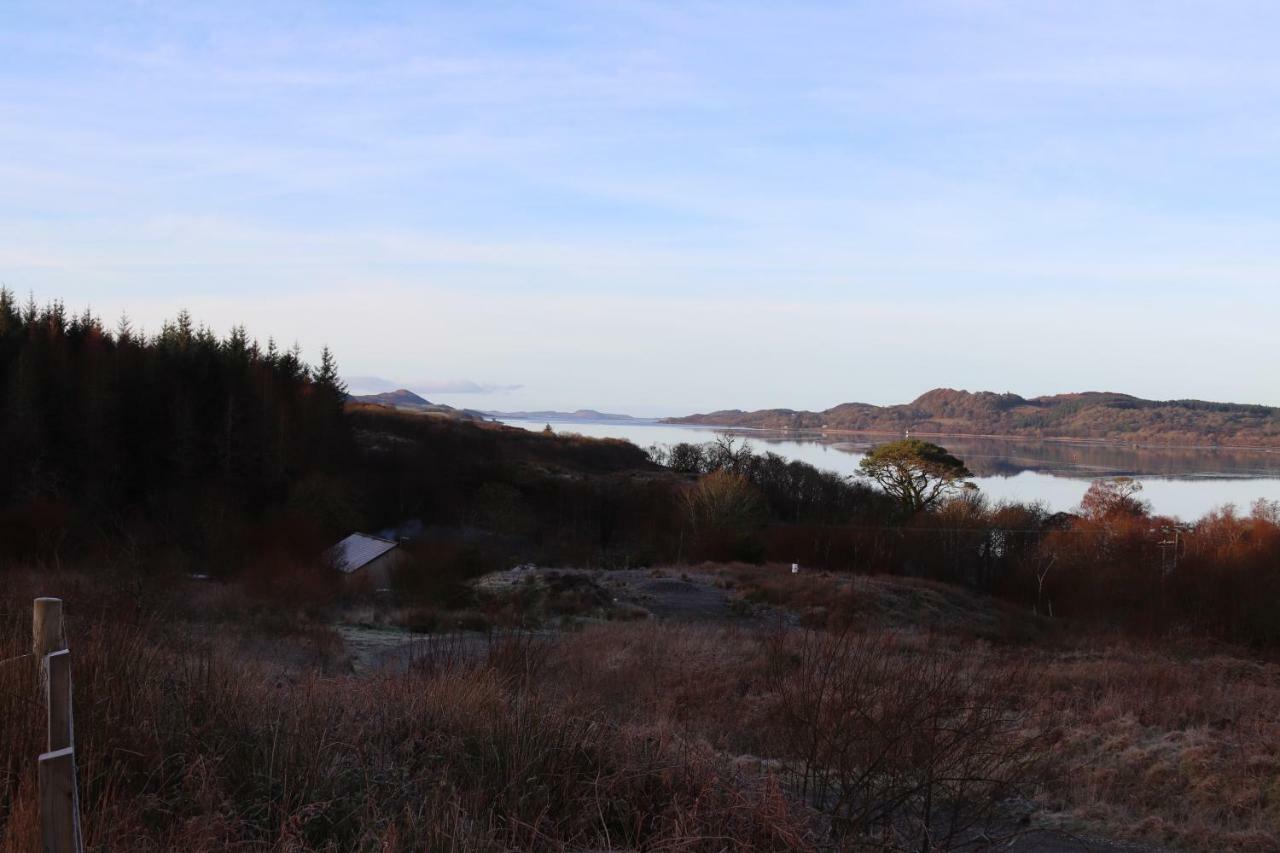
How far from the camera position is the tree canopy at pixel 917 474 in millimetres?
Result: 62312

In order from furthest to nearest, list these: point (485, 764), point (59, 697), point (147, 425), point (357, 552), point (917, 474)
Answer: point (917, 474), point (147, 425), point (357, 552), point (485, 764), point (59, 697)

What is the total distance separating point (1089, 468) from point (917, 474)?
149ft

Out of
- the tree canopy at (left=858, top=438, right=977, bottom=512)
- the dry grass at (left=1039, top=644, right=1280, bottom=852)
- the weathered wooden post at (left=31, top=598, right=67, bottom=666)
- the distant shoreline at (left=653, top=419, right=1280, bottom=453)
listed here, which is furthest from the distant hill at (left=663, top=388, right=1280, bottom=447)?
the weathered wooden post at (left=31, top=598, right=67, bottom=666)

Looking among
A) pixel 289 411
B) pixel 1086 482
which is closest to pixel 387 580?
pixel 289 411

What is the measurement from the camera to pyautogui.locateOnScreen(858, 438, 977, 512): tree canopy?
62312 millimetres

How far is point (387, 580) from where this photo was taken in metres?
29.6

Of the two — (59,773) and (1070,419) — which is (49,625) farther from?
(1070,419)

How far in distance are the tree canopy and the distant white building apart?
3786 cm

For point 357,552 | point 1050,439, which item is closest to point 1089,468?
point 1050,439

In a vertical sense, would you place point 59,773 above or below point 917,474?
above

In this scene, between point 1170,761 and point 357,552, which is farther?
point 357,552

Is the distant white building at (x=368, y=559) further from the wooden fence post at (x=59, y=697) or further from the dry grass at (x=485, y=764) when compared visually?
the wooden fence post at (x=59, y=697)

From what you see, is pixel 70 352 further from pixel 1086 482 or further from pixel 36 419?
pixel 1086 482

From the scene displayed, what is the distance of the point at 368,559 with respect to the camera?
30.7 m
